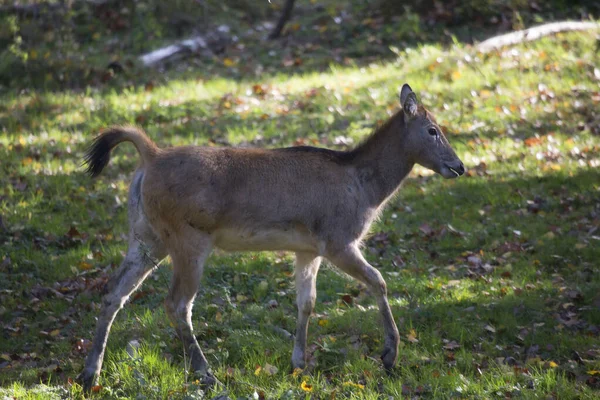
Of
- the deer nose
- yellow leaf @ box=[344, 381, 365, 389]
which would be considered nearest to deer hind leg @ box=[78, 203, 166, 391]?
yellow leaf @ box=[344, 381, 365, 389]

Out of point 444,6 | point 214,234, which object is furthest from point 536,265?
point 444,6

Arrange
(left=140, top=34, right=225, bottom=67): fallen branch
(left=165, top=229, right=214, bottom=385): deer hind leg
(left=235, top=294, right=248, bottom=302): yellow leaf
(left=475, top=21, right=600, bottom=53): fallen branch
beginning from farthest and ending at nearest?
1. (left=140, top=34, right=225, bottom=67): fallen branch
2. (left=475, top=21, right=600, bottom=53): fallen branch
3. (left=235, top=294, right=248, bottom=302): yellow leaf
4. (left=165, top=229, right=214, bottom=385): deer hind leg

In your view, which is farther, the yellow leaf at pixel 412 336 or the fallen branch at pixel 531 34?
the fallen branch at pixel 531 34

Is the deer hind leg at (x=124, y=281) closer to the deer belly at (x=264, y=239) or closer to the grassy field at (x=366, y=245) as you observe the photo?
the grassy field at (x=366, y=245)

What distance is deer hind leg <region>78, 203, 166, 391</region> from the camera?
6.63m

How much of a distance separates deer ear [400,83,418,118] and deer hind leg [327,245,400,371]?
5.23ft

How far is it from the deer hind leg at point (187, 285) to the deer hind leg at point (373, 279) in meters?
1.23

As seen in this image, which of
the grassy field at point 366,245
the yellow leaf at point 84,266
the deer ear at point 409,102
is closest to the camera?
the grassy field at point 366,245

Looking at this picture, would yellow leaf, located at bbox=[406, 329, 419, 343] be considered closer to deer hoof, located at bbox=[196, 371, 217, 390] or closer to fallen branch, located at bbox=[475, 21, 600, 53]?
deer hoof, located at bbox=[196, 371, 217, 390]

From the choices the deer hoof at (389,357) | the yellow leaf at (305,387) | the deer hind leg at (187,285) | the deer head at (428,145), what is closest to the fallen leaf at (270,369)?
the yellow leaf at (305,387)

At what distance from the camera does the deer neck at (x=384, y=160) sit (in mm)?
7660

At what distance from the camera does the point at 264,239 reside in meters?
6.91

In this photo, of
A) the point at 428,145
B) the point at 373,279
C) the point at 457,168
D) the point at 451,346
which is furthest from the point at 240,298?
the point at 457,168

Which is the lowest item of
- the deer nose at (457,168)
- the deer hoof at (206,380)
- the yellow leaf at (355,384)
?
the yellow leaf at (355,384)
